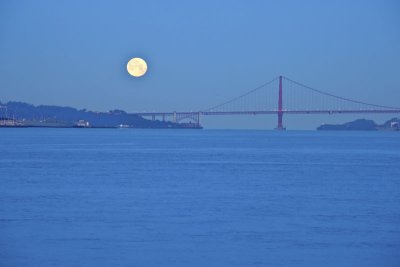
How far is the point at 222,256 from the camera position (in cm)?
873

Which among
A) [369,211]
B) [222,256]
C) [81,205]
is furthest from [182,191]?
[222,256]

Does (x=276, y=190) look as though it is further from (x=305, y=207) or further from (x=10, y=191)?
(x=10, y=191)

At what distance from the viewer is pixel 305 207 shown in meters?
13.0

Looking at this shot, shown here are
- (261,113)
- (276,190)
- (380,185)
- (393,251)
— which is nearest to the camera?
(393,251)

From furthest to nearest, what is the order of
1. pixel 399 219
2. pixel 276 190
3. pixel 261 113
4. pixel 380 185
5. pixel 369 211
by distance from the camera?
pixel 261 113
pixel 380 185
pixel 276 190
pixel 369 211
pixel 399 219

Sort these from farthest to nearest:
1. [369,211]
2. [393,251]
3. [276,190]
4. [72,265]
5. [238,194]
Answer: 1. [276,190]
2. [238,194]
3. [369,211]
4. [393,251]
5. [72,265]

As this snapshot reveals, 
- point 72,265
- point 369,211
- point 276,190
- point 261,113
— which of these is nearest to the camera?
point 72,265

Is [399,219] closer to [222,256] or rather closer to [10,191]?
[222,256]

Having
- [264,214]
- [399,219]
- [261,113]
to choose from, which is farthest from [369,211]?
[261,113]

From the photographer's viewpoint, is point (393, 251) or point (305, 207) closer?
point (393, 251)

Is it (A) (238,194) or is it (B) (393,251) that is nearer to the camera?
(B) (393,251)

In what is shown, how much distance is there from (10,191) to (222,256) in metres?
7.57

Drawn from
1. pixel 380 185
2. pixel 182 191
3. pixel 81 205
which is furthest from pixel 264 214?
pixel 380 185

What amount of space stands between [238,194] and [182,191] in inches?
47.2
